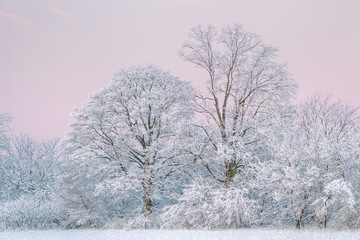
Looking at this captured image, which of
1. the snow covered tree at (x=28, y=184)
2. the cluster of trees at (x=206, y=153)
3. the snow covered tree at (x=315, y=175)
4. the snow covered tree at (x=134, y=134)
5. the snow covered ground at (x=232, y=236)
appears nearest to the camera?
the snow covered ground at (x=232, y=236)

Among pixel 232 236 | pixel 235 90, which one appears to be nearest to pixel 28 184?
pixel 235 90

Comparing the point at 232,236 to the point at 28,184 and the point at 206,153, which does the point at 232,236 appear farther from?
the point at 28,184

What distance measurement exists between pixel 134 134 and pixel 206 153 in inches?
214

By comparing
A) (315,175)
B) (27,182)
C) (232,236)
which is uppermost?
(315,175)

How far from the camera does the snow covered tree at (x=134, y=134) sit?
23672mm

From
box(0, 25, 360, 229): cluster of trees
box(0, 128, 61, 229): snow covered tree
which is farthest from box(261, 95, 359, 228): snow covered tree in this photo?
box(0, 128, 61, 229): snow covered tree

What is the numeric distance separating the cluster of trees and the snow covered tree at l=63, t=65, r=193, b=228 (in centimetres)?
8

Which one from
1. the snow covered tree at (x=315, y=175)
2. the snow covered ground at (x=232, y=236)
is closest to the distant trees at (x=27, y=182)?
the snow covered ground at (x=232, y=236)

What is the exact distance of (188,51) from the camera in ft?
78.8

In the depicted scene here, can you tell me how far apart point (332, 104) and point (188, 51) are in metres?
18.9

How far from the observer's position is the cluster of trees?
1833 centimetres

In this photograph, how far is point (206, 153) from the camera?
2250 cm

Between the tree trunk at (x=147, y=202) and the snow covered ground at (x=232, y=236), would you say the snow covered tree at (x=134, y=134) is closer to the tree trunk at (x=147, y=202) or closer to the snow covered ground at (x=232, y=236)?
the tree trunk at (x=147, y=202)

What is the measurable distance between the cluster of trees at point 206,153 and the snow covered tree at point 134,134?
0.25 ft
